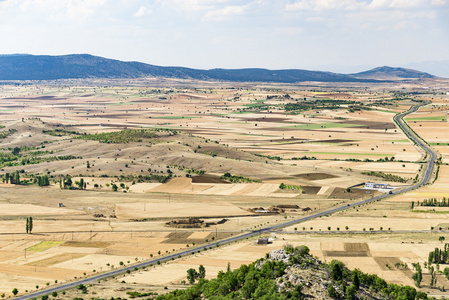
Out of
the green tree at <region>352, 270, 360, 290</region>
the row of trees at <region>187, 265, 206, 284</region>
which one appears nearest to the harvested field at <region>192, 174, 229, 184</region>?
the row of trees at <region>187, 265, 206, 284</region>

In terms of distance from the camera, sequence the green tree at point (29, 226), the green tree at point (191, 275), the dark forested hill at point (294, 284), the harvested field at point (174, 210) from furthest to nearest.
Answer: the harvested field at point (174, 210), the green tree at point (29, 226), the green tree at point (191, 275), the dark forested hill at point (294, 284)

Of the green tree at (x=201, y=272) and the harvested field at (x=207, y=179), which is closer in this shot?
the green tree at (x=201, y=272)

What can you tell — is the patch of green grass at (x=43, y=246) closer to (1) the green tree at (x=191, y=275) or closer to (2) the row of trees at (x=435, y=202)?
(1) the green tree at (x=191, y=275)

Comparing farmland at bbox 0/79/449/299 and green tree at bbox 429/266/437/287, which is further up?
green tree at bbox 429/266/437/287

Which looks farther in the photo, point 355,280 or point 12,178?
point 12,178

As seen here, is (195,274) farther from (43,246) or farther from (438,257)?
(438,257)

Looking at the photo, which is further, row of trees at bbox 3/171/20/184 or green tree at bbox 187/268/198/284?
row of trees at bbox 3/171/20/184

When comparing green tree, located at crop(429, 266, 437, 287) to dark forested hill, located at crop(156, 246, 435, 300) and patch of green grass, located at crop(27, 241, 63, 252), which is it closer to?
dark forested hill, located at crop(156, 246, 435, 300)

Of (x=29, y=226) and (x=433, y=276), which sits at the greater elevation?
(x=433, y=276)

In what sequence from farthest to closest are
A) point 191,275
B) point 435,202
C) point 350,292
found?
point 435,202 → point 191,275 → point 350,292

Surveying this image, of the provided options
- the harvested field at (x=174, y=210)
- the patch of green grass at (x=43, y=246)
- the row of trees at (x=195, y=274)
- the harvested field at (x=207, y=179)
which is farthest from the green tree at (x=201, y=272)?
the harvested field at (x=207, y=179)

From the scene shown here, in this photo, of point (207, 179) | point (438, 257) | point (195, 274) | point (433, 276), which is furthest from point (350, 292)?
point (207, 179)

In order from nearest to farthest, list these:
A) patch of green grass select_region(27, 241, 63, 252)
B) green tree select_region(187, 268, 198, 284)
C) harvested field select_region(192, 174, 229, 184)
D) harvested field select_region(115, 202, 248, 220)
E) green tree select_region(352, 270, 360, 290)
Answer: green tree select_region(352, 270, 360, 290) < green tree select_region(187, 268, 198, 284) < patch of green grass select_region(27, 241, 63, 252) < harvested field select_region(115, 202, 248, 220) < harvested field select_region(192, 174, 229, 184)
